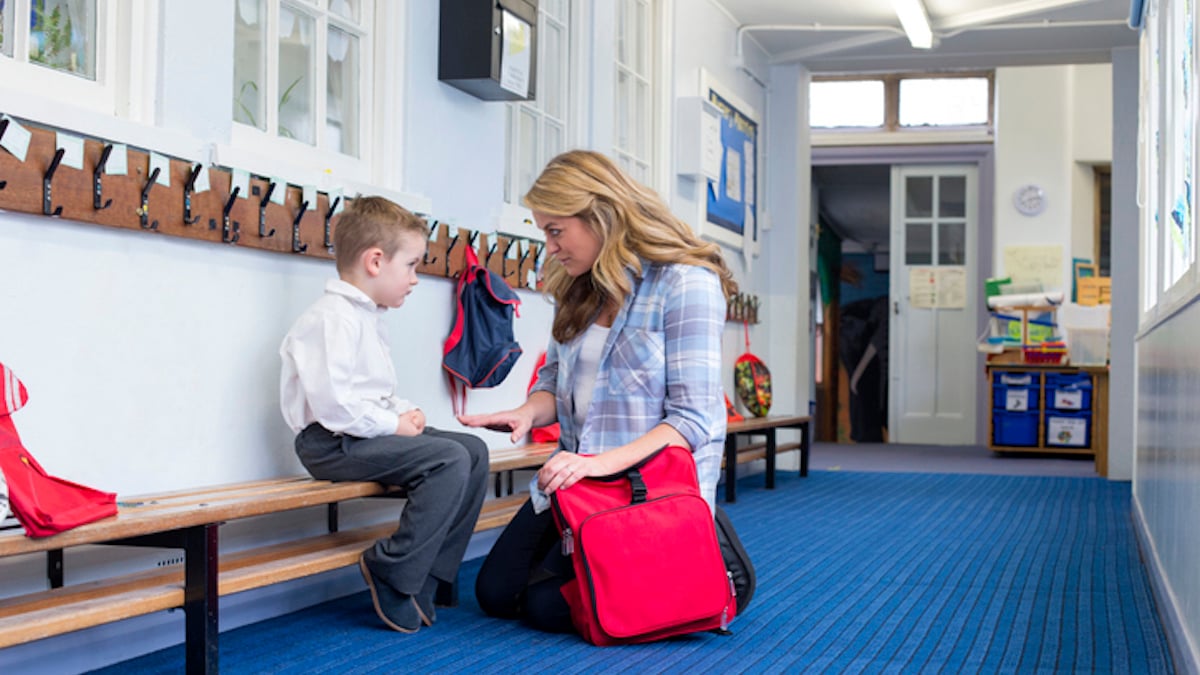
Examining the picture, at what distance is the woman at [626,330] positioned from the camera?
107 inches

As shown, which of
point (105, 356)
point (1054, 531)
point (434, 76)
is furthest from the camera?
point (1054, 531)

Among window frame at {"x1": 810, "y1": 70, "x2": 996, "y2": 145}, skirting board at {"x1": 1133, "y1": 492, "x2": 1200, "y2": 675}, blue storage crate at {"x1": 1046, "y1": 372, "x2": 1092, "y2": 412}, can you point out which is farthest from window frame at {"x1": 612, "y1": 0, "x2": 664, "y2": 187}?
window frame at {"x1": 810, "y1": 70, "x2": 996, "y2": 145}

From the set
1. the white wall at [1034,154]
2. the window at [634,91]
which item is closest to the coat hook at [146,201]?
the window at [634,91]

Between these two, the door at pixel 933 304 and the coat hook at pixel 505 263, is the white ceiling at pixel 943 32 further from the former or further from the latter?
the door at pixel 933 304

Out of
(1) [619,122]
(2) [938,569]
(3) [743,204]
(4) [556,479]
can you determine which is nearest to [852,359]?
(3) [743,204]

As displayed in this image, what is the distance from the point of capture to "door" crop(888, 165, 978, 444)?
1068 centimetres

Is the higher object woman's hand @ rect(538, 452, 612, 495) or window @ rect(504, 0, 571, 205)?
window @ rect(504, 0, 571, 205)

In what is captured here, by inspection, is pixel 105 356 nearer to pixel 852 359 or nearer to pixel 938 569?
pixel 938 569

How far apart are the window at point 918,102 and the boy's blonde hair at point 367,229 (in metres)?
8.45

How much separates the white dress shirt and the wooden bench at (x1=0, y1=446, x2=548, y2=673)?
0.51ft

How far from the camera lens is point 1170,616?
2783mm

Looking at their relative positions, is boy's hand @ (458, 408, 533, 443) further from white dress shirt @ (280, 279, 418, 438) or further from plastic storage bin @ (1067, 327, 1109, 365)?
plastic storage bin @ (1067, 327, 1109, 365)

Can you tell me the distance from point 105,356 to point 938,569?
259 cm

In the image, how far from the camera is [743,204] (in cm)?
Answer: 702
